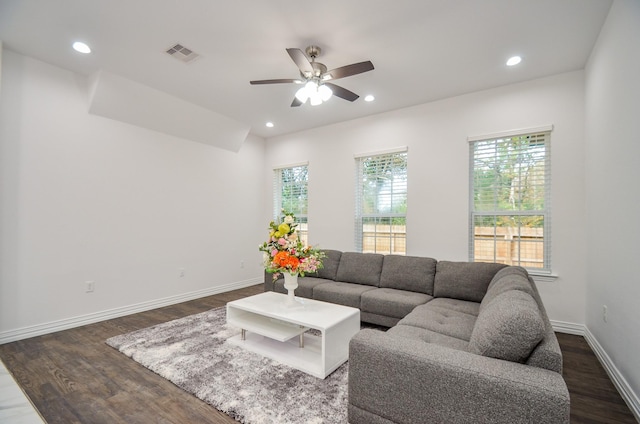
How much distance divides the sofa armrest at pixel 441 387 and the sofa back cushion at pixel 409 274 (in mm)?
2067

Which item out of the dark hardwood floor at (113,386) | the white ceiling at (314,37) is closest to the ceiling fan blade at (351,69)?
the white ceiling at (314,37)

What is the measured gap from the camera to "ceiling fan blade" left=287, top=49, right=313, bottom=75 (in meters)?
2.46

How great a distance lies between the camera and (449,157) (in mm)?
4125

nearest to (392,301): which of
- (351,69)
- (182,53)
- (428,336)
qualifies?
(428,336)

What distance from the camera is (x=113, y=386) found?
230cm

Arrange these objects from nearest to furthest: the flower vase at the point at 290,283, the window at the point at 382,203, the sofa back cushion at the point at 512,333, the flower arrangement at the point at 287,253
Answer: the sofa back cushion at the point at 512,333 < the flower arrangement at the point at 287,253 < the flower vase at the point at 290,283 < the window at the point at 382,203

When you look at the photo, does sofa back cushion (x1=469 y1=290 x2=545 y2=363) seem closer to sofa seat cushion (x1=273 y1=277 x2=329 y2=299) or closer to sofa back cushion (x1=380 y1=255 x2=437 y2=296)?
sofa back cushion (x1=380 y1=255 x2=437 y2=296)

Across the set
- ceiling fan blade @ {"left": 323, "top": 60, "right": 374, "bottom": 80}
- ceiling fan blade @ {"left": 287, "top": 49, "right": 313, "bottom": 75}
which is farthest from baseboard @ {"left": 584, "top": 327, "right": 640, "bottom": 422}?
ceiling fan blade @ {"left": 287, "top": 49, "right": 313, "bottom": 75}

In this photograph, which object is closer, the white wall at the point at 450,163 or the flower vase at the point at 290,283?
the flower vase at the point at 290,283

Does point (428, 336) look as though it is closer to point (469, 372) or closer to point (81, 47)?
point (469, 372)

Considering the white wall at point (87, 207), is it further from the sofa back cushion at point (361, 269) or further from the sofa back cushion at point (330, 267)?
the sofa back cushion at point (361, 269)

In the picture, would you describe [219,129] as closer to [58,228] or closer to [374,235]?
[58,228]

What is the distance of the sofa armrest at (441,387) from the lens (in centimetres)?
120

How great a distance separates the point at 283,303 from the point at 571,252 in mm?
3251
